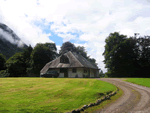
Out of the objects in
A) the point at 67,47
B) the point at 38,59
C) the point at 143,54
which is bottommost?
the point at 38,59

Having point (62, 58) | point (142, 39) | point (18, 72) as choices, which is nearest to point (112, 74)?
point (142, 39)

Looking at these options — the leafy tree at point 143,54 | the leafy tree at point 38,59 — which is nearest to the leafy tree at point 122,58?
the leafy tree at point 143,54

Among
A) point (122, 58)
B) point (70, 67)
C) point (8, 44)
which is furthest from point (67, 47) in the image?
point (8, 44)

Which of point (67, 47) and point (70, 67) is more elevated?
point (67, 47)

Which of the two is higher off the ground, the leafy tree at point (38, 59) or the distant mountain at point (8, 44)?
the distant mountain at point (8, 44)

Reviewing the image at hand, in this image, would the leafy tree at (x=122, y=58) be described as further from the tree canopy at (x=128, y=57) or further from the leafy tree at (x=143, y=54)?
the leafy tree at (x=143, y=54)

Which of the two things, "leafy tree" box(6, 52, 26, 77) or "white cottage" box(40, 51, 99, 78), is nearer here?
"white cottage" box(40, 51, 99, 78)

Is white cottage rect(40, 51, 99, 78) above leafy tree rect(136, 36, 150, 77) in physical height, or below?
below

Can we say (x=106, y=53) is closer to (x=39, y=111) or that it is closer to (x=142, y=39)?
(x=142, y=39)

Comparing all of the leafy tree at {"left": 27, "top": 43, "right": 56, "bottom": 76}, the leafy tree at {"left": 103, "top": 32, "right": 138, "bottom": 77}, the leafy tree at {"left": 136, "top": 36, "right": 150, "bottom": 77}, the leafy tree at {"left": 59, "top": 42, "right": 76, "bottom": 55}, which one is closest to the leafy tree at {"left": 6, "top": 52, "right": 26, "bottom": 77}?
the leafy tree at {"left": 27, "top": 43, "right": 56, "bottom": 76}

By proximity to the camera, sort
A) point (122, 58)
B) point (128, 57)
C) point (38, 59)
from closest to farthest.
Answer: point (122, 58) → point (128, 57) → point (38, 59)

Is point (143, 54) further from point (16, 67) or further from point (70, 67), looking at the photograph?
point (16, 67)

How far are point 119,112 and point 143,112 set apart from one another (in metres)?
1.45

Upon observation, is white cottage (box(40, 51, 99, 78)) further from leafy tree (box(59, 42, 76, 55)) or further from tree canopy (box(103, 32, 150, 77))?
leafy tree (box(59, 42, 76, 55))
